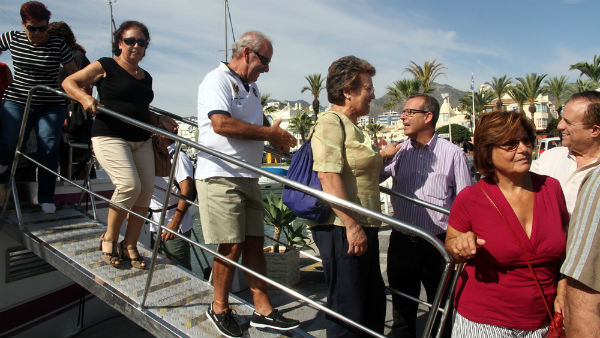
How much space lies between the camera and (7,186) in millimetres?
3570

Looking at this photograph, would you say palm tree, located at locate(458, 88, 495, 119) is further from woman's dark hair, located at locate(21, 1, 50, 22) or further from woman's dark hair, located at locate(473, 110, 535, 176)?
woman's dark hair, located at locate(473, 110, 535, 176)

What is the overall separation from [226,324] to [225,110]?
120cm

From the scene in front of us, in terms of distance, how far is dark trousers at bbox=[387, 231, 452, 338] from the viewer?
9.46 feet

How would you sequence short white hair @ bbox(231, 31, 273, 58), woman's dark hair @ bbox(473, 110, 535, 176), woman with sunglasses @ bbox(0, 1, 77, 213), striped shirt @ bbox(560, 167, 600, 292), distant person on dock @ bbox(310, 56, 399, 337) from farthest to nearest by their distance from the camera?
woman with sunglasses @ bbox(0, 1, 77, 213), short white hair @ bbox(231, 31, 273, 58), distant person on dock @ bbox(310, 56, 399, 337), woman's dark hair @ bbox(473, 110, 535, 176), striped shirt @ bbox(560, 167, 600, 292)

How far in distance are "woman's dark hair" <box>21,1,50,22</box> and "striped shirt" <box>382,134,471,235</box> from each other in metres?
3.02

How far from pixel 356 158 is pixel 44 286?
352 cm

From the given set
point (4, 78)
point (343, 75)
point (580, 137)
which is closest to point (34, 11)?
point (4, 78)

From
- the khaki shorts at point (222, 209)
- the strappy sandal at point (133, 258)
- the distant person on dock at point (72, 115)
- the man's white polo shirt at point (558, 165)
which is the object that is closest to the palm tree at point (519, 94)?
the man's white polo shirt at point (558, 165)

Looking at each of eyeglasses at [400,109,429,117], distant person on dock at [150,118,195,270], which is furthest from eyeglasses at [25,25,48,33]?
eyeglasses at [400,109,429,117]

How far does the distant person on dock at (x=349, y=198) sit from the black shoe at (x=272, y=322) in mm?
299

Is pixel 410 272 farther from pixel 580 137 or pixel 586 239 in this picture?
pixel 586 239

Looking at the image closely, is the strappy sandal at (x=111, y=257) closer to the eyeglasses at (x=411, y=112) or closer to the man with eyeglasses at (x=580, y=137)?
the eyeglasses at (x=411, y=112)

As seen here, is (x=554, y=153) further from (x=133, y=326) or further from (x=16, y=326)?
(x=133, y=326)

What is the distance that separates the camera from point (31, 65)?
138 inches
